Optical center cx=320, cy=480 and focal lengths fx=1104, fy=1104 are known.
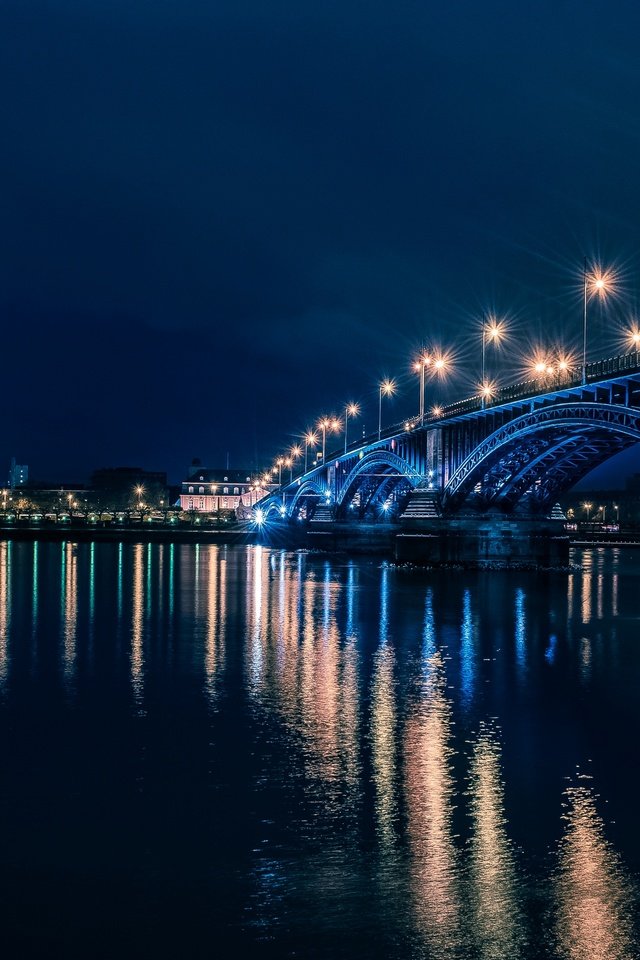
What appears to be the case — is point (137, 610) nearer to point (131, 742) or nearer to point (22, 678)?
point (22, 678)

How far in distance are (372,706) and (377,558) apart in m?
75.3

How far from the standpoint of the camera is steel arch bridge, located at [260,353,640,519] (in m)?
53.2

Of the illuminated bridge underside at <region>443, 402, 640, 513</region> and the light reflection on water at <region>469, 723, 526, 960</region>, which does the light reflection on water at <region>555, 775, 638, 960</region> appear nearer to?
the light reflection on water at <region>469, 723, 526, 960</region>

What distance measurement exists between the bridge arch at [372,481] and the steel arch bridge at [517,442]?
0.74 ft

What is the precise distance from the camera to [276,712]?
21203mm

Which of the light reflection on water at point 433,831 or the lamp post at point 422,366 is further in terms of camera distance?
the lamp post at point 422,366

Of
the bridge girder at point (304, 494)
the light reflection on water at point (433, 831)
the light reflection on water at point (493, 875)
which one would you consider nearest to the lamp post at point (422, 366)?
the bridge girder at point (304, 494)

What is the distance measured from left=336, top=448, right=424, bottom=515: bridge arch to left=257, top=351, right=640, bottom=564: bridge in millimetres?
209

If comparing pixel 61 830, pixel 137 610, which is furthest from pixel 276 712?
pixel 137 610

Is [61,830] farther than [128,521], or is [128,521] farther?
[128,521]

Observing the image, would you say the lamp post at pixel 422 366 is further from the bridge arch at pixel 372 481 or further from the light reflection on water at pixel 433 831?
the light reflection on water at pixel 433 831

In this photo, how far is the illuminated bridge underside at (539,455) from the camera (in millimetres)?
54688

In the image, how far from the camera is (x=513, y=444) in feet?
212

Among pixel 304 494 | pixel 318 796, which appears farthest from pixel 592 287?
pixel 304 494
